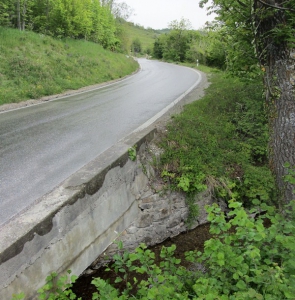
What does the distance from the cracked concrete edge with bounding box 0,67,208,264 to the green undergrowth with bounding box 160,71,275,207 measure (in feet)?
4.73

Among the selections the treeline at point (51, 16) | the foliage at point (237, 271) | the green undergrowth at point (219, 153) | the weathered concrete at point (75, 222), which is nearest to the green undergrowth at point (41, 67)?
the treeline at point (51, 16)

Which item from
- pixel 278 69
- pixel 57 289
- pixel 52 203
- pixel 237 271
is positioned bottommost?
pixel 57 289

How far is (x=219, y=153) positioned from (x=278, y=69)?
2.61m

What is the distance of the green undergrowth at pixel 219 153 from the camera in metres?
6.18

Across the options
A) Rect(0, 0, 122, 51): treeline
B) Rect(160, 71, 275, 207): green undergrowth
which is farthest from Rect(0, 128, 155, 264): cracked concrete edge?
Rect(0, 0, 122, 51): treeline

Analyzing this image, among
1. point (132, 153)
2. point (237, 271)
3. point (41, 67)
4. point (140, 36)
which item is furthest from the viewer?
point (140, 36)

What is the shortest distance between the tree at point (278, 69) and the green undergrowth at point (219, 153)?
82 cm

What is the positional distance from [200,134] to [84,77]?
11.9 metres

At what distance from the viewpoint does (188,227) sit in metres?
6.59

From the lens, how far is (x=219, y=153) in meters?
6.95

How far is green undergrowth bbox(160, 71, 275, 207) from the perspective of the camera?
6180 millimetres

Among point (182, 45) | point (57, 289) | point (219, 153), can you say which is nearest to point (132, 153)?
point (57, 289)

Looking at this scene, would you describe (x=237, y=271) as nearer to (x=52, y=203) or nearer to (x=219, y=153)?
(x=52, y=203)

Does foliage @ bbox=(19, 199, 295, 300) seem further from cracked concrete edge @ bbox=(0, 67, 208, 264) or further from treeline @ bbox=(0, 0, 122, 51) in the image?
treeline @ bbox=(0, 0, 122, 51)
